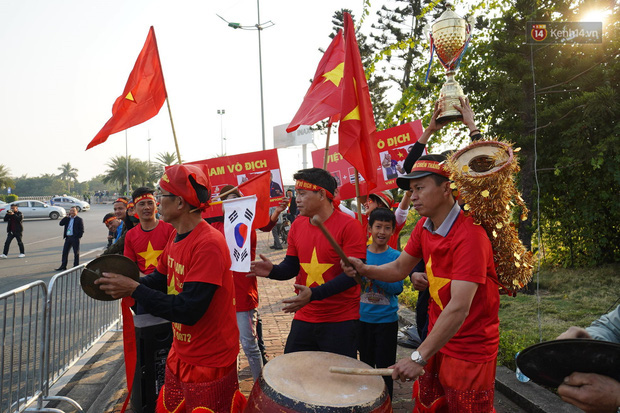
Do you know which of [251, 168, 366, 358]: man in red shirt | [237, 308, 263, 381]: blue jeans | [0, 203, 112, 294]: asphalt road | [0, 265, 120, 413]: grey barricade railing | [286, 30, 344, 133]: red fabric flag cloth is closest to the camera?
[251, 168, 366, 358]: man in red shirt

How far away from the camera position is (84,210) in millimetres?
46875

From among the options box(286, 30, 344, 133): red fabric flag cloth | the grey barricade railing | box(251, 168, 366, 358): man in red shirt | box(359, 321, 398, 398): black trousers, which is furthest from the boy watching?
the grey barricade railing

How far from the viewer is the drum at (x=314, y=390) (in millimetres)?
1956

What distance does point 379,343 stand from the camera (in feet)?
12.5

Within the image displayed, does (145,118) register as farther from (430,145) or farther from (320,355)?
(430,145)

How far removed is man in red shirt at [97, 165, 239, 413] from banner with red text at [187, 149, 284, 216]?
3231mm

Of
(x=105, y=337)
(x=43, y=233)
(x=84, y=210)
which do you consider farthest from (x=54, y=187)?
(x=105, y=337)

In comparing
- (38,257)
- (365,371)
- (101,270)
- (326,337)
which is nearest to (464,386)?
(365,371)

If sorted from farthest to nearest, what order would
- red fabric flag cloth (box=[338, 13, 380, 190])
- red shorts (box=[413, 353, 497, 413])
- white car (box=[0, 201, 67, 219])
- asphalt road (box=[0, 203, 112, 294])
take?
white car (box=[0, 201, 67, 219]) → asphalt road (box=[0, 203, 112, 294]) → red fabric flag cloth (box=[338, 13, 380, 190]) → red shorts (box=[413, 353, 497, 413])

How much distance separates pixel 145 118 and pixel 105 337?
3.53 metres

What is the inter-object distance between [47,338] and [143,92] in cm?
268

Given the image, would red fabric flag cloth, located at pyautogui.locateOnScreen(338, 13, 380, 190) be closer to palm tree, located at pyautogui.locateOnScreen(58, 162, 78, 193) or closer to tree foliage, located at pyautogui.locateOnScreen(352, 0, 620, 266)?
tree foliage, located at pyautogui.locateOnScreen(352, 0, 620, 266)

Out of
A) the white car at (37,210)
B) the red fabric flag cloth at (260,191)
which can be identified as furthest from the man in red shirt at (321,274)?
the white car at (37,210)

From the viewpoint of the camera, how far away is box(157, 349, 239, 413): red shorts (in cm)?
250
